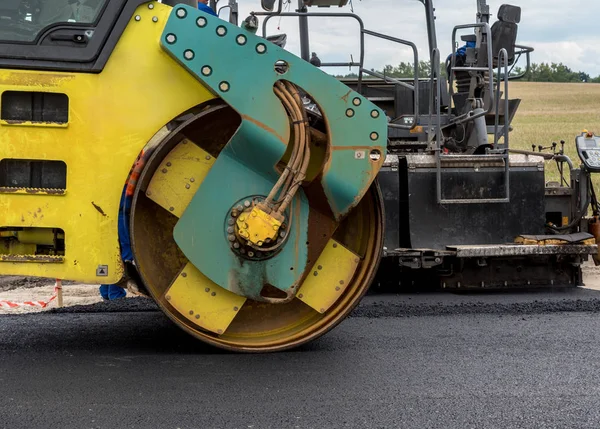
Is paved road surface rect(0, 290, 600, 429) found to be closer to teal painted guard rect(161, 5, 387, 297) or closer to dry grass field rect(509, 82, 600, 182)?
teal painted guard rect(161, 5, 387, 297)

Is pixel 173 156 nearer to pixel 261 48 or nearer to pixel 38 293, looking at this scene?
pixel 261 48

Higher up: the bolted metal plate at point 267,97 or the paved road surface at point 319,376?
the bolted metal plate at point 267,97

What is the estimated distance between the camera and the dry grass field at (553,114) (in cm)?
2086

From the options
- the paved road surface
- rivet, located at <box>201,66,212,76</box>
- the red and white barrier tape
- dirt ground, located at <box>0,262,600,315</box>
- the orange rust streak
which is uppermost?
rivet, located at <box>201,66,212,76</box>

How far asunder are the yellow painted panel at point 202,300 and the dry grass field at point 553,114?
12.2 m

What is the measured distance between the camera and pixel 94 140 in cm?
386

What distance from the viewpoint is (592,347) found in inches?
175

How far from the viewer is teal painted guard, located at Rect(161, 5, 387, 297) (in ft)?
12.7

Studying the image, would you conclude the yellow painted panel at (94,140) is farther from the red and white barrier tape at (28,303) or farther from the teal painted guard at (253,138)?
the red and white barrier tape at (28,303)

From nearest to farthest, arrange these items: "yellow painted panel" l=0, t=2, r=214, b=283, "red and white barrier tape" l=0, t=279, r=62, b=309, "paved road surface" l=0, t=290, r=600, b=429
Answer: "paved road surface" l=0, t=290, r=600, b=429 → "yellow painted panel" l=0, t=2, r=214, b=283 → "red and white barrier tape" l=0, t=279, r=62, b=309

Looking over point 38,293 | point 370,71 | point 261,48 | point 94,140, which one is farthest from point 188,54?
point 38,293

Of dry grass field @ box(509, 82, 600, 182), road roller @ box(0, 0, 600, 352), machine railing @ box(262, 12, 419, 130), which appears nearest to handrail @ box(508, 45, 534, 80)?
machine railing @ box(262, 12, 419, 130)

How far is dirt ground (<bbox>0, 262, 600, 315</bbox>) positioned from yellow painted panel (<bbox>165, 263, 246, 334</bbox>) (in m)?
2.21

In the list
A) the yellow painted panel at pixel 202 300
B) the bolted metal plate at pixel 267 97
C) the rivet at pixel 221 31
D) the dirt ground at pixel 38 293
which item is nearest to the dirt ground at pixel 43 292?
the dirt ground at pixel 38 293
